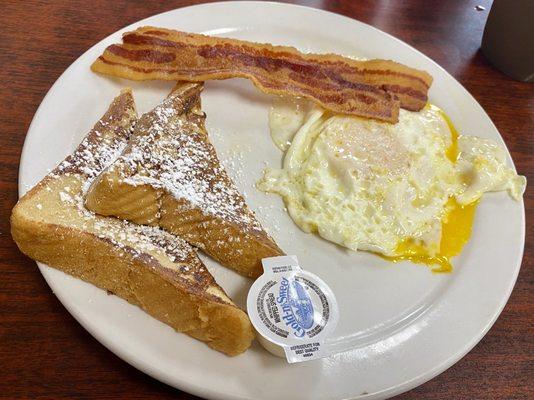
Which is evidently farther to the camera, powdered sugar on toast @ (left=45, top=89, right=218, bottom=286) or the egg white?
the egg white

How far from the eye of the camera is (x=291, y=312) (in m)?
1.44

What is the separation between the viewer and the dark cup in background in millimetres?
2436

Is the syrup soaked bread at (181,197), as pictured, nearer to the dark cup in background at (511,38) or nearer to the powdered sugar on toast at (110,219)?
the powdered sugar on toast at (110,219)

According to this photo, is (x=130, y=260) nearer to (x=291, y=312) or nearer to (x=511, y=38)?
(x=291, y=312)

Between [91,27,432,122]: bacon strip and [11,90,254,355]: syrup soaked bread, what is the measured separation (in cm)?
72

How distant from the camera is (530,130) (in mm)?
2510

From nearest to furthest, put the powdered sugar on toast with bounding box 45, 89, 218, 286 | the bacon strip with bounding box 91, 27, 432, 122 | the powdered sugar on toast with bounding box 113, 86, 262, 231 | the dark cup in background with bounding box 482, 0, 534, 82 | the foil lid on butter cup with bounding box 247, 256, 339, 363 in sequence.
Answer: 1. the foil lid on butter cup with bounding box 247, 256, 339, 363
2. the powdered sugar on toast with bounding box 45, 89, 218, 286
3. the powdered sugar on toast with bounding box 113, 86, 262, 231
4. the bacon strip with bounding box 91, 27, 432, 122
5. the dark cup in background with bounding box 482, 0, 534, 82

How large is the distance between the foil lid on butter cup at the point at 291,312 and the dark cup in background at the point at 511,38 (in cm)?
180

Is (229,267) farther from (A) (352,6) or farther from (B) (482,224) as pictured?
(A) (352,6)

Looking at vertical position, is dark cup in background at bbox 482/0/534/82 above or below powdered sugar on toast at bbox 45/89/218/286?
above

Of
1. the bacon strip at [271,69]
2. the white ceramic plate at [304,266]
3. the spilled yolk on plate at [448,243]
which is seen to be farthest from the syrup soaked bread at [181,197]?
the spilled yolk on plate at [448,243]

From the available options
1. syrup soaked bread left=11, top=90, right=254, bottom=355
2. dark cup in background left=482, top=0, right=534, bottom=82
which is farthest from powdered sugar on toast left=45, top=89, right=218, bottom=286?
dark cup in background left=482, top=0, right=534, bottom=82

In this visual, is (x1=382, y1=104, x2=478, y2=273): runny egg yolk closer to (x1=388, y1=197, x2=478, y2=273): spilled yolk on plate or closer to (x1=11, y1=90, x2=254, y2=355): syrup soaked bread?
(x1=388, y1=197, x2=478, y2=273): spilled yolk on plate

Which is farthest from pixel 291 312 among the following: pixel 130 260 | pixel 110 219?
pixel 110 219
